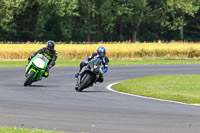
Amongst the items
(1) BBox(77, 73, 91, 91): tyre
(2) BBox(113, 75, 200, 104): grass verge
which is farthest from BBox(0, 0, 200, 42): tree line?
(1) BBox(77, 73, 91, 91): tyre

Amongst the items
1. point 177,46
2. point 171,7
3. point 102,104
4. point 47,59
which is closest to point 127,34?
point 171,7

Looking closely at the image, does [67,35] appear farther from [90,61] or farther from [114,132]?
[114,132]

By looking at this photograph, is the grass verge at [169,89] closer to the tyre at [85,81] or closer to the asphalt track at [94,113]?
the asphalt track at [94,113]

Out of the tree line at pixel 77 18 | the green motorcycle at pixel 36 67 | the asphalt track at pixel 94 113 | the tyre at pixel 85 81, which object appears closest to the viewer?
the asphalt track at pixel 94 113

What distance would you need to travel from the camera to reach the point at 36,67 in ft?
57.8

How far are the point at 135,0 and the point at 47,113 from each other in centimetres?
5364

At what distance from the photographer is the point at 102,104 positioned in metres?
12.7

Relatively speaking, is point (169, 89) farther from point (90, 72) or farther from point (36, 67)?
point (36, 67)

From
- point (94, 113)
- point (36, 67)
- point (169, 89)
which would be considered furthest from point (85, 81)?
point (94, 113)

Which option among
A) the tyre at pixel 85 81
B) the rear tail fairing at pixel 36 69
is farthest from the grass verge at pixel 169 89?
the rear tail fairing at pixel 36 69

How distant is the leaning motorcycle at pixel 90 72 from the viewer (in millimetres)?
16172

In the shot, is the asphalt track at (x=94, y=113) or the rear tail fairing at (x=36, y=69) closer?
the asphalt track at (x=94, y=113)

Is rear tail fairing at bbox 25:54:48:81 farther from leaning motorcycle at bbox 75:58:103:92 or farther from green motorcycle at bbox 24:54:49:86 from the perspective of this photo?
leaning motorcycle at bbox 75:58:103:92

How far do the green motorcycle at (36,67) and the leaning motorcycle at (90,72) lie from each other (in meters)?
1.87
